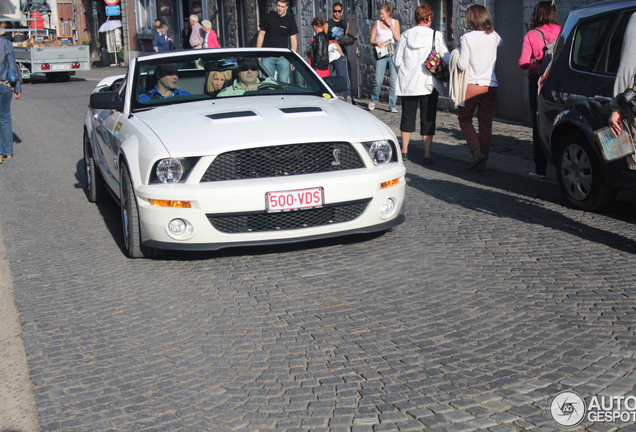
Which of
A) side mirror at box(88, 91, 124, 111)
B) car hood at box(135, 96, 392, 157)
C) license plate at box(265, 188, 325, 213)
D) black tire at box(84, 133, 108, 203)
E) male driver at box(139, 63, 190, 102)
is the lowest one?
black tire at box(84, 133, 108, 203)

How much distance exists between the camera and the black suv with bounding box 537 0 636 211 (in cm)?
641

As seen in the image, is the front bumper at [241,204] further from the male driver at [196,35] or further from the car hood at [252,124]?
the male driver at [196,35]

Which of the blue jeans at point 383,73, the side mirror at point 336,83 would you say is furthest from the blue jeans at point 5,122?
the blue jeans at point 383,73

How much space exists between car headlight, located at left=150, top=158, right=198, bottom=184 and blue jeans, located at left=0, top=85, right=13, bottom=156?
6407 millimetres

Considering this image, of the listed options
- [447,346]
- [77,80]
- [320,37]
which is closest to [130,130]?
[447,346]

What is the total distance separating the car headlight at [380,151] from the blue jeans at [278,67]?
5.37 ft

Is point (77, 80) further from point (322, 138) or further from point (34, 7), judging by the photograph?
point (322, 138)

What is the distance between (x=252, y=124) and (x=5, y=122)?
665 centimetres

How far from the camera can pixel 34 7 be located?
1474 inches

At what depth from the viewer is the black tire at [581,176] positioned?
6641mm

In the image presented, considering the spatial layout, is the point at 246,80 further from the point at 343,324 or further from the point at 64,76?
the point at 64,76

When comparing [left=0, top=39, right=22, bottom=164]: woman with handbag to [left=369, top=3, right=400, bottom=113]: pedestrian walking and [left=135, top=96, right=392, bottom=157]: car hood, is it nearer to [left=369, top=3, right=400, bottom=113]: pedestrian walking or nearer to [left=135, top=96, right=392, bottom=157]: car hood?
[left=135, top=96, right=392, bottom=157]: car hood

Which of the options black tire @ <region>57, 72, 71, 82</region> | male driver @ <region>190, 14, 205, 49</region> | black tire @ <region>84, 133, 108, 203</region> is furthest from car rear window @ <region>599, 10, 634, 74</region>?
black tire @ <region>57, 72, 71, 82</region>

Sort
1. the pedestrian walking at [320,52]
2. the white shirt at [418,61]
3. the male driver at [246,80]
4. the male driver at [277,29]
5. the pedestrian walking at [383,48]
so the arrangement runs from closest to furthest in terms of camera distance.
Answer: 1. the male driver at [246,80]
2. the white shirt at [418,61]
3. the male driver at [277,29]
4. the pedestrian walking at [320,52]
5. the pedestrian walking at [383,48]
